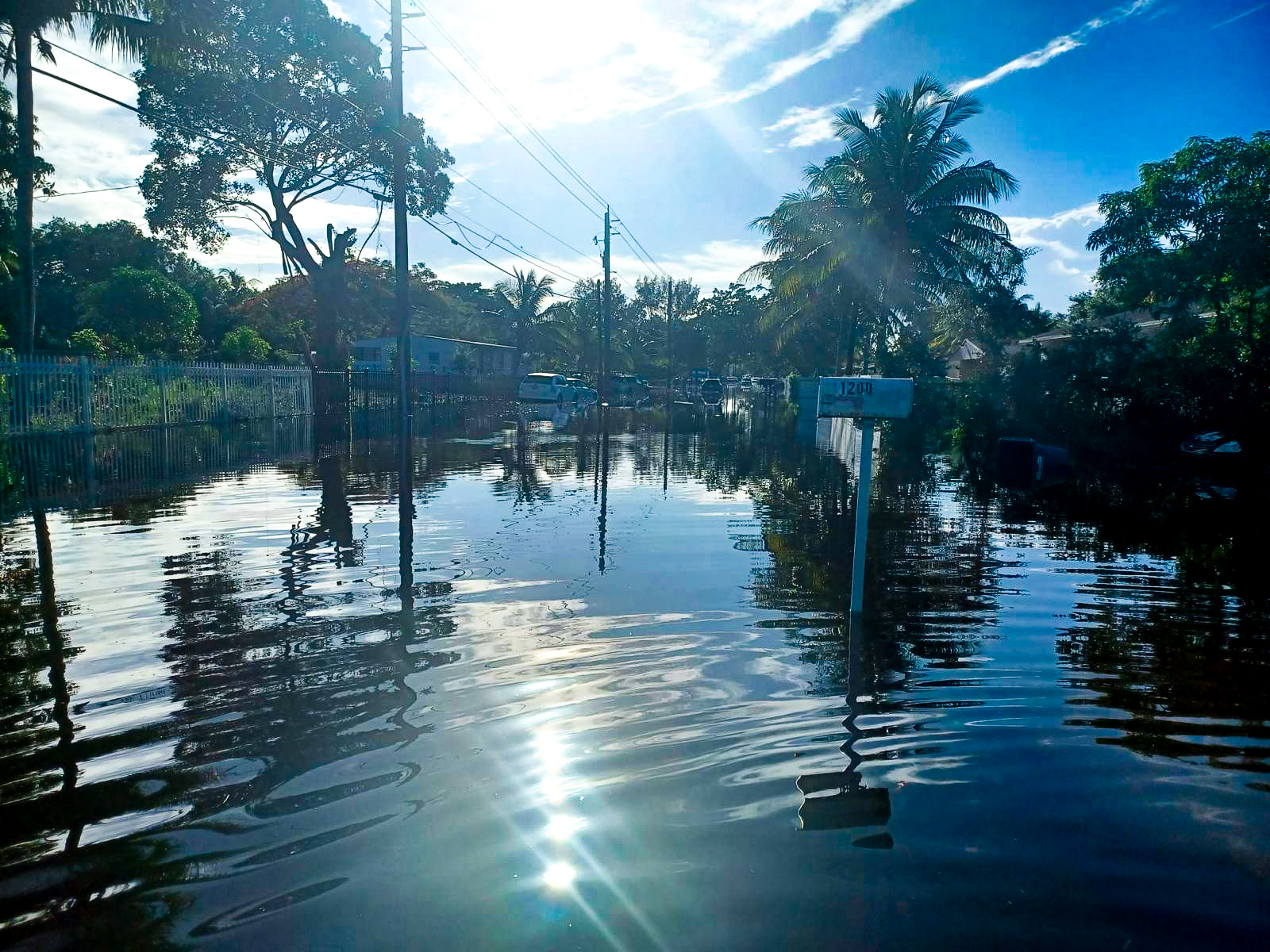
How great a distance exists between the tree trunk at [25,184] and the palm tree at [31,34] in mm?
18

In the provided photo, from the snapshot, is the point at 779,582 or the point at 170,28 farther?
the point at 170,28

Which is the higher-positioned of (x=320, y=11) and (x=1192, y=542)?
(x=320, y=11)

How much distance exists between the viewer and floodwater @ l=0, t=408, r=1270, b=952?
3.00 meters

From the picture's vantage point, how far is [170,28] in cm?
1981

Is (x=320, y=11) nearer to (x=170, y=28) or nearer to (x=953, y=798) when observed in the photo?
(x=170, y=28)

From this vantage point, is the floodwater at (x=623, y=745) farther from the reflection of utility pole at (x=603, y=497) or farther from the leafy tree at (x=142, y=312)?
the leafy tree at (x=142, y=312)

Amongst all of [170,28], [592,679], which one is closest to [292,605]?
[592,679]

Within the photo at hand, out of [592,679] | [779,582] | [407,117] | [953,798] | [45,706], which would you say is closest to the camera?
[953,798]

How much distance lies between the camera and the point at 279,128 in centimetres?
3353

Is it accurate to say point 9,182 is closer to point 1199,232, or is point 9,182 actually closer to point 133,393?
point 133,393

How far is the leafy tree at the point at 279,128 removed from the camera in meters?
31.8

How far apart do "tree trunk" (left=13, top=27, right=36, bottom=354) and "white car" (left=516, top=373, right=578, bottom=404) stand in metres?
25.0

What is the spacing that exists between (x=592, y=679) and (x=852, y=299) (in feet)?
96.9

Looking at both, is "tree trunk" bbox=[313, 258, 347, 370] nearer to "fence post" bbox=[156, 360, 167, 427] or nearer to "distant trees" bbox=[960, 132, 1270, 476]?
"fence post" bbox=[156, 360, 167, 427]
